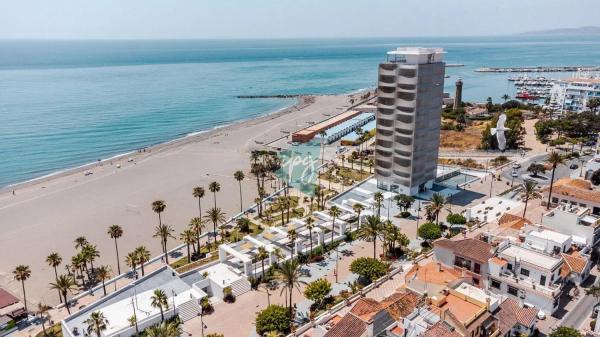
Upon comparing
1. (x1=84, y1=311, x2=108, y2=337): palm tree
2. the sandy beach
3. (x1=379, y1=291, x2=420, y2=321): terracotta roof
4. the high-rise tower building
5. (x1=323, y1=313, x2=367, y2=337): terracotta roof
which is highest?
the high-rise tower building

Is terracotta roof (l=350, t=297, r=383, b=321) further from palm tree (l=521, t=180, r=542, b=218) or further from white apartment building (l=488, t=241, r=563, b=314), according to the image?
palm tree (l=521, t=180, r=542, b=218)

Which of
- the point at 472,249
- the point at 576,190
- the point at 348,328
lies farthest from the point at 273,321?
the point at 576,190

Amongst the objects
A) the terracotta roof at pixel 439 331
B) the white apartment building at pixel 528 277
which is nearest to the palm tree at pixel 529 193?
the white apartment building at pixel 528 277

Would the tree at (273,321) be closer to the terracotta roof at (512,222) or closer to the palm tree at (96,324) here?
the palm tree at (96,324)

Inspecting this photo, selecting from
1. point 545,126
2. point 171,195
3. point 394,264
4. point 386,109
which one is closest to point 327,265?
point 394,264

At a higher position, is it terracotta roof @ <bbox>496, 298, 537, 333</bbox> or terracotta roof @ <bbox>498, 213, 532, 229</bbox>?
terracotta roof @ <bbox>498, 213, 532, 229</bbox>

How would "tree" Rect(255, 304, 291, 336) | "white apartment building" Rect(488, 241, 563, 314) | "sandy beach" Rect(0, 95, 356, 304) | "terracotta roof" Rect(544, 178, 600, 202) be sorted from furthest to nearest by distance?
"sandy beach" Rect(0, 95, 356, 304) < "terracotta roof" Rect(544, 178, 600, 202) < "white apartment building" Rect(488, 241, 563, 314) < "tree" Rect(255, 304, 291, 336)

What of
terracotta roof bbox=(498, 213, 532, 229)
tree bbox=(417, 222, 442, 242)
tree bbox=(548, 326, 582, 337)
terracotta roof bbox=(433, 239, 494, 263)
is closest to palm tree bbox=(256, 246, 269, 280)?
terracotta roof bbox=(433, 239, 494, 263)
